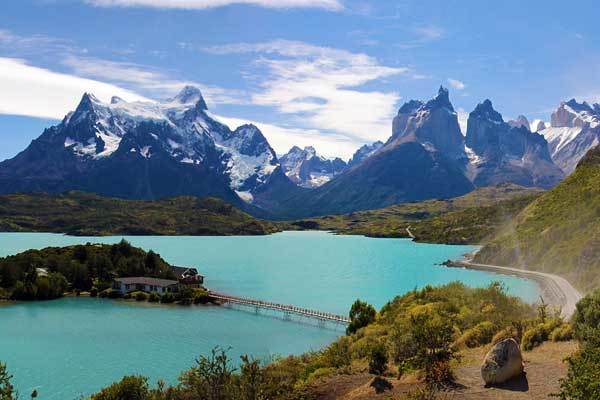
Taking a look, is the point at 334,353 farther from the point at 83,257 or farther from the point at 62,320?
the point at 83,257

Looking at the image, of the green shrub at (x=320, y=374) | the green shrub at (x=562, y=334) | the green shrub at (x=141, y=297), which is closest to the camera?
the green shrub at (x=562, y=334)

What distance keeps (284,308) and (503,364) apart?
70200mm

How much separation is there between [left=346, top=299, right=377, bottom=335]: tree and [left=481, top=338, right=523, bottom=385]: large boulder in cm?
3834

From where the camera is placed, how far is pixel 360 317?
68062mm

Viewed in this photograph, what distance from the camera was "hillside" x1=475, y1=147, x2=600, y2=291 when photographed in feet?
342

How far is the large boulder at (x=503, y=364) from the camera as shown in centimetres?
2800

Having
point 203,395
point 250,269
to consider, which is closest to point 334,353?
point 203,395

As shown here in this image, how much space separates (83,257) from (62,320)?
41.3m

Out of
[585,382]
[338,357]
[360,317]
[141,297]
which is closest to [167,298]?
[141,297]

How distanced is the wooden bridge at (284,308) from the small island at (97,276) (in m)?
3.63

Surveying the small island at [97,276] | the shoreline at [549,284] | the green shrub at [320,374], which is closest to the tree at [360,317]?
the shoreline at [549,284]

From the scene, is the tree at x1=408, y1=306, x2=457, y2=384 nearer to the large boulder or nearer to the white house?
the large boulder

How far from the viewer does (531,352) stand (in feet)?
112

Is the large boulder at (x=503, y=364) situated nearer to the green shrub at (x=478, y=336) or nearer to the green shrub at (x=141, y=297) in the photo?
the green shrub at (x=478, y=336)
